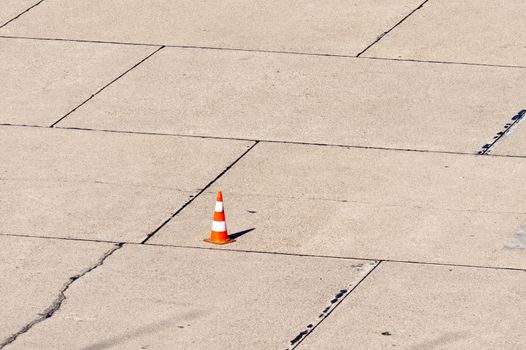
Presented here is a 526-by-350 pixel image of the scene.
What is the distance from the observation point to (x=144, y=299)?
9.60m

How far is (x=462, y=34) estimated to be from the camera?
15102 mm

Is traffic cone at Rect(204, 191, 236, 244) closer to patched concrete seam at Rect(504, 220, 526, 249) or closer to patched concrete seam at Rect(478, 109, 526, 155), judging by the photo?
patched concrete seam at Rect(504, 220, 526, 249)

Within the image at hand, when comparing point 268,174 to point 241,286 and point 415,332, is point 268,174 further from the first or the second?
point 415,332

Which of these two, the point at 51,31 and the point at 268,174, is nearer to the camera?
the point at 268,174

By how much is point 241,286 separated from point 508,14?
7071 millimetres

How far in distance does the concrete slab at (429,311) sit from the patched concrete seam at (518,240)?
42cm

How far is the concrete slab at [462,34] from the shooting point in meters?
14.5

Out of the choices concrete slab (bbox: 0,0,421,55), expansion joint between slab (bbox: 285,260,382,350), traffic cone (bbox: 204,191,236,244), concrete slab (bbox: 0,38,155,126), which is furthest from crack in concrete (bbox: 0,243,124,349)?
concrete slab (bbox: 0,0,421,55)

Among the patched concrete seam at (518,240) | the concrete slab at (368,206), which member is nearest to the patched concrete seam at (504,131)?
the concrete slab at (368,206)

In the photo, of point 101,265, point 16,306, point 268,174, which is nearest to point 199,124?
point 268,174

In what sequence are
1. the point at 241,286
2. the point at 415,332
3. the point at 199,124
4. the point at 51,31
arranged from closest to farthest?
the point at 415,332 → the point at 241,286 → the point at 199,124 → the point at 51,31

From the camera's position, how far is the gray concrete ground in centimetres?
939

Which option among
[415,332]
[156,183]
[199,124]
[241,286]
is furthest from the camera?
[199,124]

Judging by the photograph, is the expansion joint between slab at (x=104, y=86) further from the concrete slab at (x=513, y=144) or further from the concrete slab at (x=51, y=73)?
the concrete slab at (x=513, y=144)
